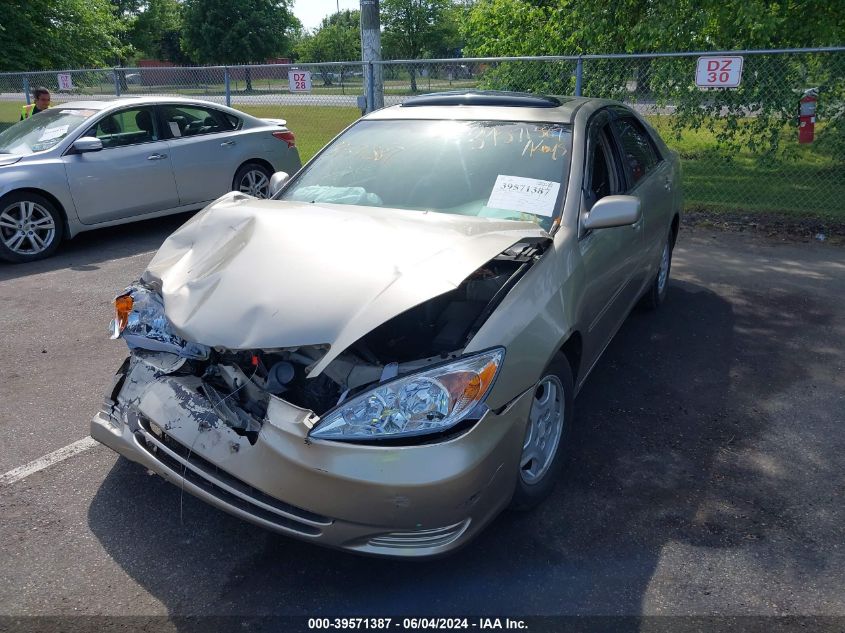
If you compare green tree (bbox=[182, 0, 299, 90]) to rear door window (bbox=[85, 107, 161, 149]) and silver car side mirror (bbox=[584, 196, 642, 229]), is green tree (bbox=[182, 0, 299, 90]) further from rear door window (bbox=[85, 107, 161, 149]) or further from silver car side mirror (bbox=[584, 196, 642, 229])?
silver car side mirror (bbox=[584, 196, 642, 229])

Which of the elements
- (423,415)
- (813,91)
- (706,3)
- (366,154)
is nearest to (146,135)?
(366,154)

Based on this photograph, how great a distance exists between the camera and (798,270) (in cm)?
734

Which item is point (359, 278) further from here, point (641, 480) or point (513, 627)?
point (641, 480)

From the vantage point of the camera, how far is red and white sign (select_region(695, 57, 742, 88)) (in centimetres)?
867

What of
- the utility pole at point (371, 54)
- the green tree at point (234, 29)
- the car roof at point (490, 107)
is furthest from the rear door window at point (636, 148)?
the green tree at point (234, 29)

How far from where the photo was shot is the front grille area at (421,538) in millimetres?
2646

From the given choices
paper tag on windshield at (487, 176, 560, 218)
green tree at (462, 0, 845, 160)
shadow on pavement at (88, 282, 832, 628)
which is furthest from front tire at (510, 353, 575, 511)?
green tree at (462, 0, 845, 160)

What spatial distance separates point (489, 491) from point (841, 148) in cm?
967

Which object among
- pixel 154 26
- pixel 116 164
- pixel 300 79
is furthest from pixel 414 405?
pixel 154 26

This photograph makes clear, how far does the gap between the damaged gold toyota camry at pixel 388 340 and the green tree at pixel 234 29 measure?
5826cm

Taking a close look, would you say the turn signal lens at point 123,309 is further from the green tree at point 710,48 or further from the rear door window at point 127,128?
the green tree at point 710,48

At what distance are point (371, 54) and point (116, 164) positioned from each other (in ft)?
Answer: 14.2

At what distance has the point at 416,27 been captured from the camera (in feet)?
174

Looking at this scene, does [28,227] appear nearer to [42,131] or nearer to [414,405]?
[42,131]
